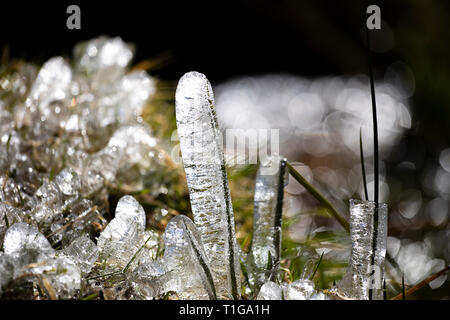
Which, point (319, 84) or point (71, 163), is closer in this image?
point (71, 163)

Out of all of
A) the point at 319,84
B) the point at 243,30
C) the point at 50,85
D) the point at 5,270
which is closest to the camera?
the point at 5,270

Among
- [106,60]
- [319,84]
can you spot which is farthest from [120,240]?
[319,84]

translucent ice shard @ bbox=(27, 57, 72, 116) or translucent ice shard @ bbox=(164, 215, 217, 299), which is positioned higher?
translucent ice shard @ bbox=(27, 57, 72, 116)

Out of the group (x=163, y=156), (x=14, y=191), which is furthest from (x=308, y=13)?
(x=14, y=191)

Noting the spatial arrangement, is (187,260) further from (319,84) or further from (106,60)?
(319,84)

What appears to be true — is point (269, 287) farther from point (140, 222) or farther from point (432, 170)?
point (432, 170)

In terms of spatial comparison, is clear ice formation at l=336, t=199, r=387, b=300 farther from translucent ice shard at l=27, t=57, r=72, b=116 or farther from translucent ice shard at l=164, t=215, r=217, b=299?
translucent ice shard at l=27, t=57, r=72, b=116

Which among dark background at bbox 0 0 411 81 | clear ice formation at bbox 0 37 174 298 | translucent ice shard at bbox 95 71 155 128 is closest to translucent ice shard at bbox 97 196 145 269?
clear ice formation at bbox 0 37 174 298
